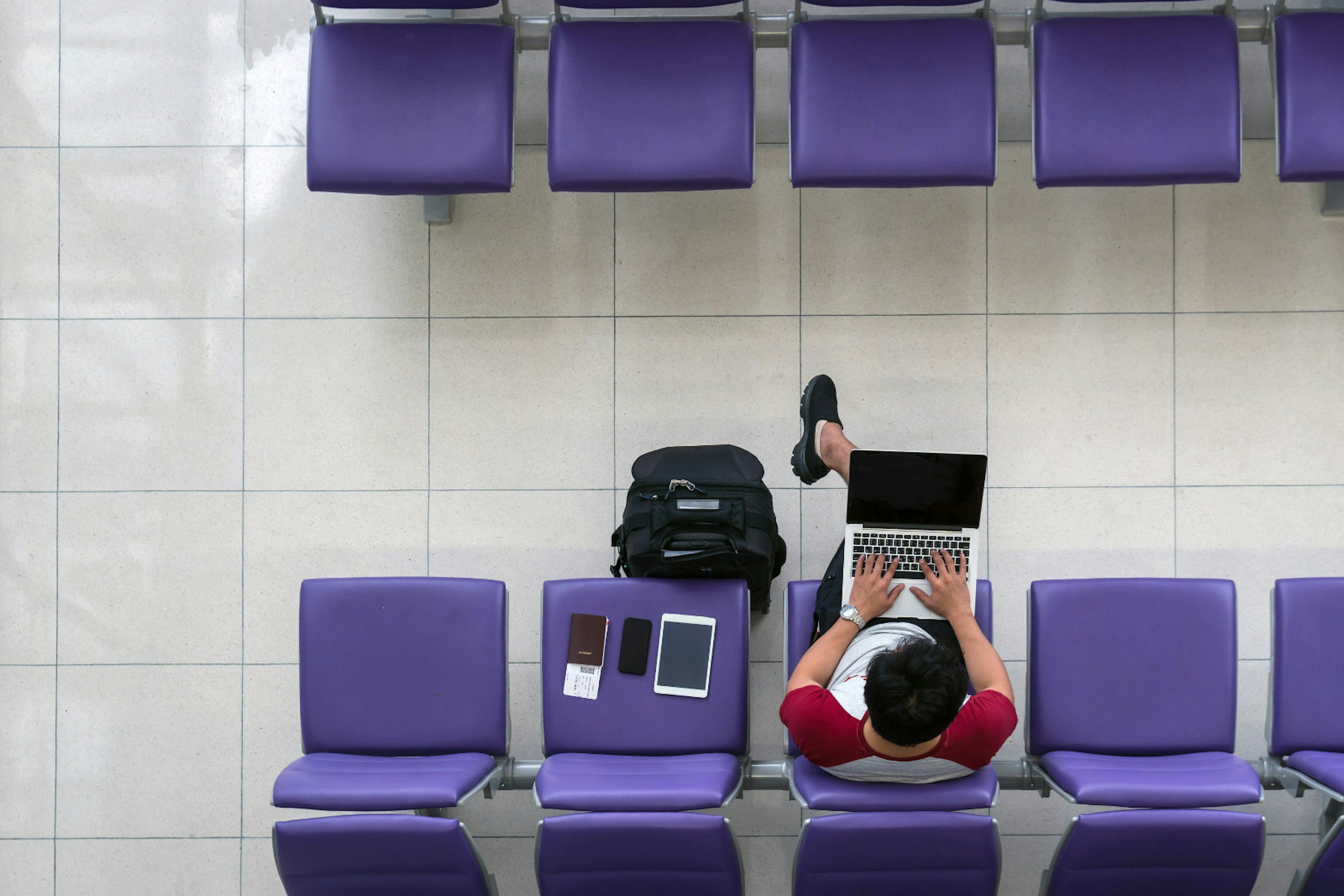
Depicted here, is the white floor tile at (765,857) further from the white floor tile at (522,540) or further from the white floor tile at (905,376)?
the white floor tile at (905,376)

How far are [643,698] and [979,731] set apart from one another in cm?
85

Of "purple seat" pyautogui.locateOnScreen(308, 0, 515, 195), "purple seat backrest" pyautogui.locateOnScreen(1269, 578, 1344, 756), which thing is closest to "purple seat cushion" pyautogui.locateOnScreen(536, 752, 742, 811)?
"purple seat backrest" pyautogui.locateOnScreen(1269, 578, 1344, 756)

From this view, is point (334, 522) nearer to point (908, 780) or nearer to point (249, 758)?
point (249, 758)

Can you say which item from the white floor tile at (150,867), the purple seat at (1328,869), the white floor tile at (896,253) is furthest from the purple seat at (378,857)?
the purple seat at (1328,869)

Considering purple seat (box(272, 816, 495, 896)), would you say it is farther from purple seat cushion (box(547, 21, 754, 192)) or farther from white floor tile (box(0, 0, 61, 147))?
white floor tile (box(0, 0, 61, 147))

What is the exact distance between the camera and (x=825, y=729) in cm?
215

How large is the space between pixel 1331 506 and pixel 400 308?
291cm

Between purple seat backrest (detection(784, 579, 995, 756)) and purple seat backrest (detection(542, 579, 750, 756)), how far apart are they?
0.11 meters

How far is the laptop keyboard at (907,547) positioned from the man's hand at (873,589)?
25 millimetres

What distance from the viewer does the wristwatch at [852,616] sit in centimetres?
240

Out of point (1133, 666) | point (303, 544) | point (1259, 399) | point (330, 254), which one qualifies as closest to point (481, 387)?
point (330, 254)

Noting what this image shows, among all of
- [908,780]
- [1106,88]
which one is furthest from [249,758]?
[1106,88]

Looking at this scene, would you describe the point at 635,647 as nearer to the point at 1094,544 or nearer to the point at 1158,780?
the point at 1158,780

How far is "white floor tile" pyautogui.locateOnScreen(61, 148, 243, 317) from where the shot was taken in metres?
3.11
